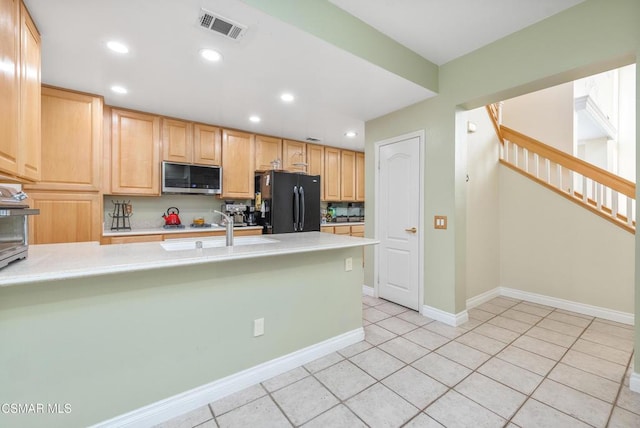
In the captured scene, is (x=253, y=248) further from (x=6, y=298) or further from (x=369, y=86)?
(x=369, y=86)

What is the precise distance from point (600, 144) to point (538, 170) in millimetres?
3087

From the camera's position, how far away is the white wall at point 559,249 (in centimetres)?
287

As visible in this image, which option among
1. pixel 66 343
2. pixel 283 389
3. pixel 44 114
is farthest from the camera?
pixel 44 114

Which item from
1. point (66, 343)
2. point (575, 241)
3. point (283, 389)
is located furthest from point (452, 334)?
point (66, 343)

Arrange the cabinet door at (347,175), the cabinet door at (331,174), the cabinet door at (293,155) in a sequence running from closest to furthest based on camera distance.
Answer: the cabinet door at (293,155) < the cabinet door at (331,174) < the cabinet door at (347,175)

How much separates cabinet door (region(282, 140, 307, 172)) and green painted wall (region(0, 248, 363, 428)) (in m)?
2.79

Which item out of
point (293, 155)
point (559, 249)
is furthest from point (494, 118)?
point (293, 155)

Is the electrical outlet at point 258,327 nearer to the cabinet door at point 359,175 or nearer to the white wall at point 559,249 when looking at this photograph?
the white wall at point 559,249

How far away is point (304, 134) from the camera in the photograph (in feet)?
14.6

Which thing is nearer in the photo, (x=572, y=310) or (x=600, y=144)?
(x=572, y=310)

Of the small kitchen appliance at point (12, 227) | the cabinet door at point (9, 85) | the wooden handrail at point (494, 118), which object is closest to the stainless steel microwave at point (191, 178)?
the cabinet door at point (9, 85)

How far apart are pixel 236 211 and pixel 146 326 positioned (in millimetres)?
2932

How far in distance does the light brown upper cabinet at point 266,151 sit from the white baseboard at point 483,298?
3420 millimetres

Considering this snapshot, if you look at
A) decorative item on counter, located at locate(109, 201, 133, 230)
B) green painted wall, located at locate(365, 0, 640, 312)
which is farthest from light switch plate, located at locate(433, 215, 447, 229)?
decorative item on counter, located at locate(109, 201, 133, 230)
